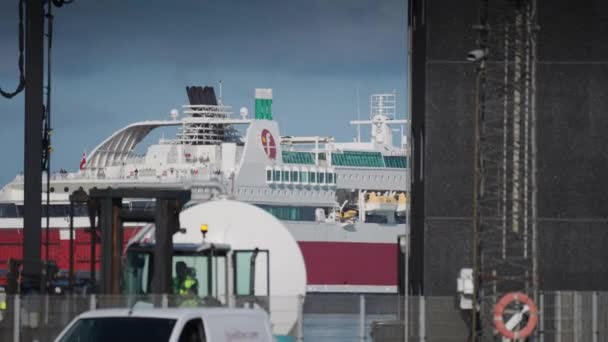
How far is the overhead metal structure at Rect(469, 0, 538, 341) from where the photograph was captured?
83.1 feet

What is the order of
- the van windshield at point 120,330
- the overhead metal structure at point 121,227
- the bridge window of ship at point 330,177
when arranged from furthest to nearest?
the bridge window of ship at point 330,177
the overhead metal structure at point 121,227
the van windshield at point 120,330

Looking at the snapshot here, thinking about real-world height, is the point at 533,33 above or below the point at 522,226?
above

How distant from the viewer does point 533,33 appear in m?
25.7

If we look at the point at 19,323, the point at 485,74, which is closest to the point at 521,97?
the point at 485,74

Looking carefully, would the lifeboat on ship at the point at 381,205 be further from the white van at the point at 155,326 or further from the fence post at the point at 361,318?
the white van at the point at 155,326

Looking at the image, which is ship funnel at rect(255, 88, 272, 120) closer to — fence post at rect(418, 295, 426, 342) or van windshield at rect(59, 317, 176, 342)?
fence post at rect(418, 295, 426, 342)

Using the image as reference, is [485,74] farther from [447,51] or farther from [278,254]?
[278,254]

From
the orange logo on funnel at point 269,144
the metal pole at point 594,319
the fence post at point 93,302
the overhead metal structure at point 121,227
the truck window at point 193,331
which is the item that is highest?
the orange logo on funnel at point 269,144

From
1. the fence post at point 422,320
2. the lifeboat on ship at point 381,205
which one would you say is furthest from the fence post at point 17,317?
the lifeboat on ship at point 381,205

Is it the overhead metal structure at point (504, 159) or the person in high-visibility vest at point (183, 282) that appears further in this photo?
the overhead metal structure at point (504, 159)

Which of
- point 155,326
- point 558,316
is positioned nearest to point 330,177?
point 558,316

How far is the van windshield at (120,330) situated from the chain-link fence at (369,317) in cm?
743

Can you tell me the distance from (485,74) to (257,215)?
5406mm

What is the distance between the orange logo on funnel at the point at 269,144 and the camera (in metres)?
108
